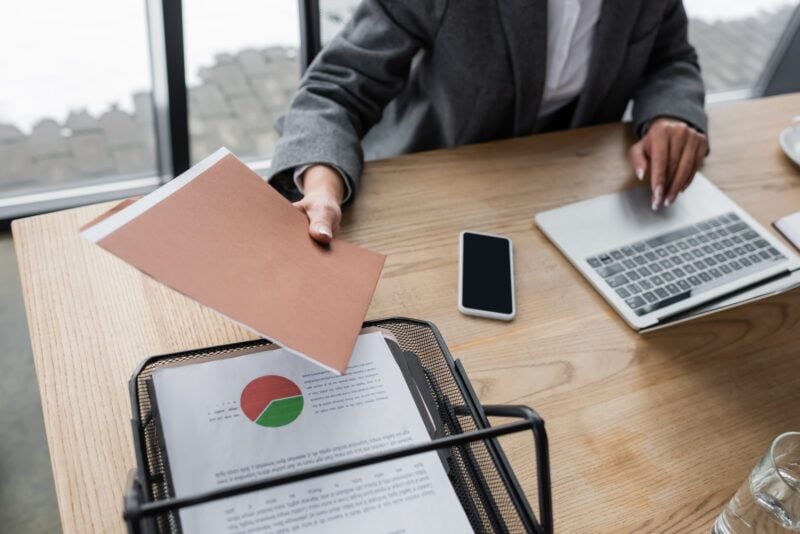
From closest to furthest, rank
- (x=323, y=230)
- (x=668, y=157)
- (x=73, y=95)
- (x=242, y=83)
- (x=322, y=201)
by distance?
1. (x=323, y=230)
2. (x=322, y=201)
3. (x=668, y=157)
4. (x=73, y=95)
5. (x=242, y=83)

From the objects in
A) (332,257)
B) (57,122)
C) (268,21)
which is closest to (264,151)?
(268,21)

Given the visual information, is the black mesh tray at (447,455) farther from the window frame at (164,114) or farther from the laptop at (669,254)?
the window frame at (164,114)

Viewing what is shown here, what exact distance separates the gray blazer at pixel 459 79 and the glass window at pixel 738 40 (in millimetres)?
1500

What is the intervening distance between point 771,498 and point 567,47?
724 millimetres

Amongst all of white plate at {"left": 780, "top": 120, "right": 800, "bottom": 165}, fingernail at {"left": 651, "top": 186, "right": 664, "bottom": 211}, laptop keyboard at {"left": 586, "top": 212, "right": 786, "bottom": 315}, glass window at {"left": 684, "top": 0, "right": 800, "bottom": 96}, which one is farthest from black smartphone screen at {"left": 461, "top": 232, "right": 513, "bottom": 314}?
glass window at {"left": 684, "top": 0, "right": 800, "bottom": 96}

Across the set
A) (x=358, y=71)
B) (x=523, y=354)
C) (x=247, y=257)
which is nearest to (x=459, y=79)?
(x=358, y=71)

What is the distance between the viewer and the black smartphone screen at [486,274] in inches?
30.7

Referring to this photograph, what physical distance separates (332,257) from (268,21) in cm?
127

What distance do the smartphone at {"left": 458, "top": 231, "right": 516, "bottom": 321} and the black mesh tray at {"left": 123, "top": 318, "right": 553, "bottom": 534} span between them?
0.50 feet

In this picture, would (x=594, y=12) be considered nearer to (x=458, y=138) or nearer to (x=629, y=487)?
(x=458, y=138)

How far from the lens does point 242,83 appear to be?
194 centimetres

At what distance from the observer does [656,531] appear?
2.02 ft

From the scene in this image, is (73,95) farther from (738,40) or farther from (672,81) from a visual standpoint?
(738,40)

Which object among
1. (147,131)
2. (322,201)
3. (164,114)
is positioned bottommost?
(147,131)
